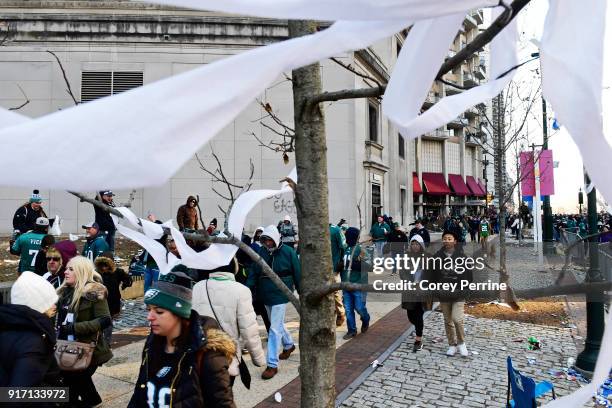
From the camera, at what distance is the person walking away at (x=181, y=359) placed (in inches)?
98.5

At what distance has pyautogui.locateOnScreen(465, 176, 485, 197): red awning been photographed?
167ft

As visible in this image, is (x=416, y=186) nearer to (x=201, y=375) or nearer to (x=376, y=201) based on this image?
(x=376, y=201)

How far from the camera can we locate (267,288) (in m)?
6.18

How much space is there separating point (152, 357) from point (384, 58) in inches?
1065

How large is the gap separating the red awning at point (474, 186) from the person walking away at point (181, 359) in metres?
52.0

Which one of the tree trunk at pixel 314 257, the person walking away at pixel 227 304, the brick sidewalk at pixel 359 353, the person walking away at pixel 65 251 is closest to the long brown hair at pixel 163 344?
the tree trunk at pixel 314 257

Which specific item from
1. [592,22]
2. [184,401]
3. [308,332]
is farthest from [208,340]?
[592,22]

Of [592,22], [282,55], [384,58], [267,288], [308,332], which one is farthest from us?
[384,58]

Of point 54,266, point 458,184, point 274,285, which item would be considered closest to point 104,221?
point 54,266

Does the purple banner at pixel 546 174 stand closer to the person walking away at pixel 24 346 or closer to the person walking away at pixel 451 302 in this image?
the person walking away at pixel 451 302

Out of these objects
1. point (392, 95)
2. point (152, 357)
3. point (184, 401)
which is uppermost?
point (392, 95)

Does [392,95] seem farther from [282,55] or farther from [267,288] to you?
[267,288]

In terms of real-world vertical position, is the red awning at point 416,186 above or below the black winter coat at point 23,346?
above

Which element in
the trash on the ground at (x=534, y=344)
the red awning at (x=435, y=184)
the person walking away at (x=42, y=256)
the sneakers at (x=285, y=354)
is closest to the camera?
the sneakers at (x=285, y=354)
